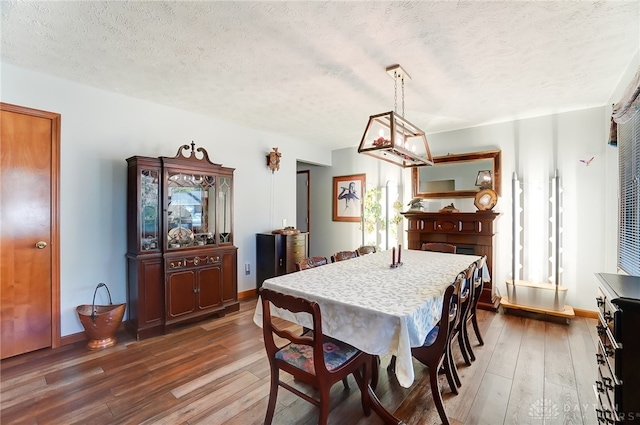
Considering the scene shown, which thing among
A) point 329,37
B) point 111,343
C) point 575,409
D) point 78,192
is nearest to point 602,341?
point 575,409

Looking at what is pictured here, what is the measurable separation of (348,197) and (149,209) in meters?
3.57

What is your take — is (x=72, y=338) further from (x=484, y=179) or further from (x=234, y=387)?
(x=484, y=179)

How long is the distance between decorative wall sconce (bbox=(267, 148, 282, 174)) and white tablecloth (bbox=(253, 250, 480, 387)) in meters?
2.55

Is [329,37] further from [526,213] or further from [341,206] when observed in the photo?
[341,206]

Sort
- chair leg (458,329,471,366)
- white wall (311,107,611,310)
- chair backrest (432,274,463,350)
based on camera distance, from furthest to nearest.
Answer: white wall (311,107,611,310) < chair leg (458,329,471,366) < chair backrest (432,274,463,350)

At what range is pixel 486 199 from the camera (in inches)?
157

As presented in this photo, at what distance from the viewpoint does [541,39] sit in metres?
2.08

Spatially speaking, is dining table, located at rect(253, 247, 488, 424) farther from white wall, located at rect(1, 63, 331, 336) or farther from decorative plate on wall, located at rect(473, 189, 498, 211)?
white wall, located at rect(1, 63, 331, 336)

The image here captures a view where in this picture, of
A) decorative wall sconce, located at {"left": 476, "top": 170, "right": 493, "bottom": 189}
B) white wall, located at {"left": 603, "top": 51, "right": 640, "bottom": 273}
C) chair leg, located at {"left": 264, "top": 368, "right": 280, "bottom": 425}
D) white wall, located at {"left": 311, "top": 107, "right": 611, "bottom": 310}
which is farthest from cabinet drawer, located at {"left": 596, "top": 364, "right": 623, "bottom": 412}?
decorative wall sconce, located at {"left": 476, "top": 170, "right": 493, "bottom": 189}

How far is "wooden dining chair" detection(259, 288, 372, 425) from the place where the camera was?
1.47m

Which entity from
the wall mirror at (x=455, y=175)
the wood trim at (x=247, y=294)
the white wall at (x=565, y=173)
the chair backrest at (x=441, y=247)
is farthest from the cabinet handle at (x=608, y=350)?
the wood trim at (x=247, y=294)

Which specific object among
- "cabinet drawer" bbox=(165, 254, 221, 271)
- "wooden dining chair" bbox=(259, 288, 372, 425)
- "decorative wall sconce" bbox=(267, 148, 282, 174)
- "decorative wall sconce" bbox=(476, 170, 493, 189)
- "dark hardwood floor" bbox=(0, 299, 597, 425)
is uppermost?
"decorative wall sconce" bbox=(267, 148, 282, 174)

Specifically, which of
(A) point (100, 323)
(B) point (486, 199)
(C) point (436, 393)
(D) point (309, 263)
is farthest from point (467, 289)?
(A) point (100, 323)

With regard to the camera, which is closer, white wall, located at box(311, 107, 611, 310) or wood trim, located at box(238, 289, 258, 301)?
white wall, located at box(311, 107, 611, 310)
